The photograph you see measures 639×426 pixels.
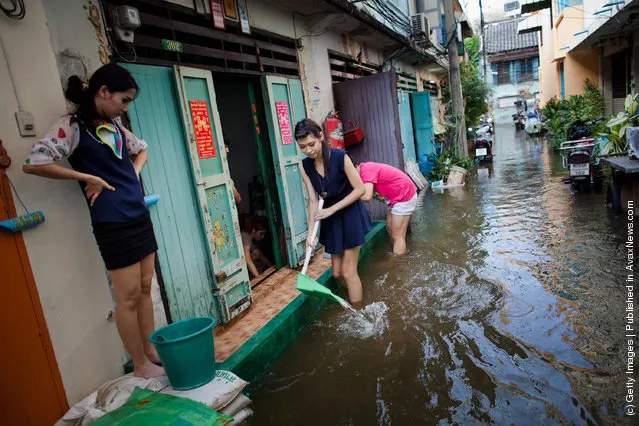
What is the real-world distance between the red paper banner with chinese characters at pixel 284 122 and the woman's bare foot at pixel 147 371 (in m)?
3.28

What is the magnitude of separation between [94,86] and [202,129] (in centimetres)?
148

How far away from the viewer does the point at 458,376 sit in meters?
3.01

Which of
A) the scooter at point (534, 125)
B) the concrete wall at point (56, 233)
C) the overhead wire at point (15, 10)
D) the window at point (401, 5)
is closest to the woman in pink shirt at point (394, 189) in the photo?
the concrete wall at point (56, 233)

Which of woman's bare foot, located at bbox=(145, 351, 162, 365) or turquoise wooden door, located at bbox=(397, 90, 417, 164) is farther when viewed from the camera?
turquoise wooden door, located at bbox=(397, 90, 417, 164)

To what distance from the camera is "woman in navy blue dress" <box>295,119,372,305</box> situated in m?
3.71

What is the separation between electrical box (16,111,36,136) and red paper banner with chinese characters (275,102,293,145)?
3070 millimetres

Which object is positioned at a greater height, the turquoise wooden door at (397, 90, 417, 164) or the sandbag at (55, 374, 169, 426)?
the turquoise wooden door at (397, 90, 417, 164)

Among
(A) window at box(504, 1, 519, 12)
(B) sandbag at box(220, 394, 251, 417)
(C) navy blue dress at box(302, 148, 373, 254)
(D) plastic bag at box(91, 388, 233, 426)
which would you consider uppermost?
(A) window at box(504, 1, 519, 12)

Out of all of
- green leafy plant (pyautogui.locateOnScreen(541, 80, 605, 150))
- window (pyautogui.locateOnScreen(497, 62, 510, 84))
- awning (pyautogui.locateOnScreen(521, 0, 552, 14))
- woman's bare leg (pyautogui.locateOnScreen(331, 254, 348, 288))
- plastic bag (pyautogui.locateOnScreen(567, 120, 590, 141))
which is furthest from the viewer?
window (pyautogui.locateOnScreen(497, 62, 510, 84))

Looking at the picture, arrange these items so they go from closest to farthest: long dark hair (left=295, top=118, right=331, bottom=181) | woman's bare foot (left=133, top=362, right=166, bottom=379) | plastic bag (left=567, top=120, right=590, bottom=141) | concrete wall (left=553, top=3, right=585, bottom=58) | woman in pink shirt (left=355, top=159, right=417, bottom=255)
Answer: woman's bare foot (left=133, top=362, right=166, bottom=379) → long dark hair (left=295, top=118, right=331, bottom=181) → woman in pink shirt (left=355, top=159, right=417, bottom=255) → plastic bag (left=567, top=120, right=590, bottom=141) → concrete wall (left=553, top=3, right=585, bottom=58)

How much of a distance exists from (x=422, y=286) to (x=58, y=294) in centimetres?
363

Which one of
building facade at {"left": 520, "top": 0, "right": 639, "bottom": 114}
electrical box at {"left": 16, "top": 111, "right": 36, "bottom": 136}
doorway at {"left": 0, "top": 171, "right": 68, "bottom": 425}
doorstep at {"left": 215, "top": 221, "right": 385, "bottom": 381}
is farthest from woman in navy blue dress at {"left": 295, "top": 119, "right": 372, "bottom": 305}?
building facade at {"left": 520, "top": 0, "right": 639, "bottom": 114}

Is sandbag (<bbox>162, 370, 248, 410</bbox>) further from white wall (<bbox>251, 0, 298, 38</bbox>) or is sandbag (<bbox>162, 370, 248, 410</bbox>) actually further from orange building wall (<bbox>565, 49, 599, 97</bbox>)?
orange building wall (<bbox>565, 49, 599, 97</bbox>)

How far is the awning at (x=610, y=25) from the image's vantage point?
333 inches
